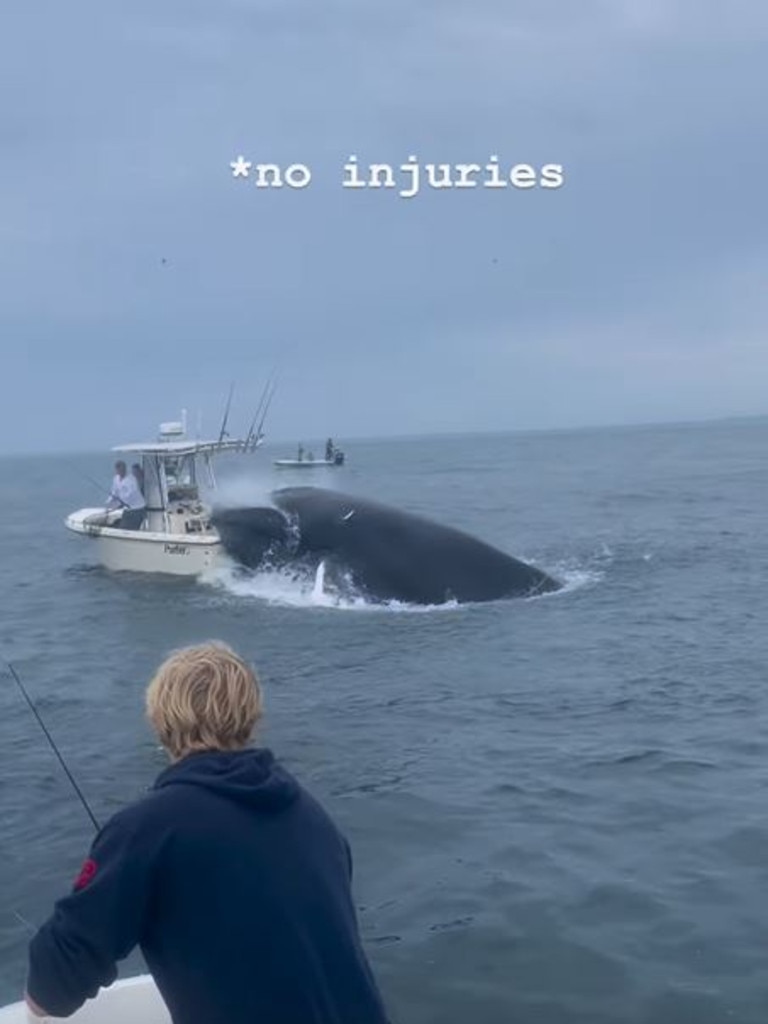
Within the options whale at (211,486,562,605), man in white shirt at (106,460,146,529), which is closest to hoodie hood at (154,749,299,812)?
whale at (211,486,562,605)

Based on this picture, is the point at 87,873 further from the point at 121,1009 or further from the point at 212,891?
the point at 121,1009

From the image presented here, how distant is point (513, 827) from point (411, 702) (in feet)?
13.9

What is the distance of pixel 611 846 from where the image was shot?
9.70m

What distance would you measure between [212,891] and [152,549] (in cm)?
2120

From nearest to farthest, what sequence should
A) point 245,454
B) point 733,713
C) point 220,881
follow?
point 220,881
point 733,713
point 245,454

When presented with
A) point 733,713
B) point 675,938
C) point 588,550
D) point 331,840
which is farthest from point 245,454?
point 331,840

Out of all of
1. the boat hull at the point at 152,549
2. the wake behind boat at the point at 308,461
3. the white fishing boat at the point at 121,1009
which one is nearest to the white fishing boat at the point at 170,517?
the boat hull at the point at 152,549

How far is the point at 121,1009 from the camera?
5211mm

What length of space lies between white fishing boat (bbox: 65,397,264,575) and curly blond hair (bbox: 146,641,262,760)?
20092mm

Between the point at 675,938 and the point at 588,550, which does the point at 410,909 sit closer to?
the point at 675,938

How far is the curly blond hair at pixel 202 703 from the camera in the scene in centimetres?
364

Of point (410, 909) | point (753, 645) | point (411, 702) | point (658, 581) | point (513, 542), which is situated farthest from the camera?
point (513, 542)

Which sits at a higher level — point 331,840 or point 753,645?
point 331,840

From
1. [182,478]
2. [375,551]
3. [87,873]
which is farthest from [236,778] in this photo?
[182,478]
